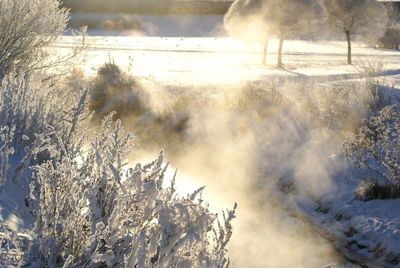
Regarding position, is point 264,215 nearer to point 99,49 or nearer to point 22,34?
point 22,34

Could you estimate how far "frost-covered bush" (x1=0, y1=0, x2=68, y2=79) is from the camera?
13.8 metres

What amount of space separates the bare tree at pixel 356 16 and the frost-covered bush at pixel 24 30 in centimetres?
2225

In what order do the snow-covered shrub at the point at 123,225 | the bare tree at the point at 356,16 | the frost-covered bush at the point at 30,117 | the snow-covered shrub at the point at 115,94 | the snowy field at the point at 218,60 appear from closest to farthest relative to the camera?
the snow-covered shrub at the point at 123,225 → the frost-covered bush at the point at 30,117 → the snow-covered shrub at the point at 115,94 → the snowy field at the point at 218,60 → the bare tree at the point at 356,16

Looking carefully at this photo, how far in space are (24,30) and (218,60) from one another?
18.5 m

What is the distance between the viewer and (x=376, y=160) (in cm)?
1099

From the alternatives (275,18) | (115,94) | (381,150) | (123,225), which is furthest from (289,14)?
(123,225)

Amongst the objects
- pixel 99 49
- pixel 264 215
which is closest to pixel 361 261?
pixel 264 215

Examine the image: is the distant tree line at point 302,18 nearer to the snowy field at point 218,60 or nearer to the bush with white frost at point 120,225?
the snowy field at point 218,60

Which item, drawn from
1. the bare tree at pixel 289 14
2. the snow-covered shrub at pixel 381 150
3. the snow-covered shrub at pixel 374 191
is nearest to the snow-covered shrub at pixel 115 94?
the snow-covered shrub at pixel 381 150

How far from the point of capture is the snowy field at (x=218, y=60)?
22.5m

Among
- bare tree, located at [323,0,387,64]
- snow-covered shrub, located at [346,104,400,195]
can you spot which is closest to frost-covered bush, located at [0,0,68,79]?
snow-covered shrub, located at [346,104,400,195]

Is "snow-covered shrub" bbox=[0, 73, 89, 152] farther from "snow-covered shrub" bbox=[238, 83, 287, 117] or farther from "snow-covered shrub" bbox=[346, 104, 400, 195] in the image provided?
"snow-covered shrub" bbox=[238, 83, 287, 117]

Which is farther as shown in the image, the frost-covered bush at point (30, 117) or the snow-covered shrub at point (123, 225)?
the frost-covered bush at point (30, 117)

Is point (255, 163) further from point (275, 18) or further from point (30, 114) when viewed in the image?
point (275, 18)
